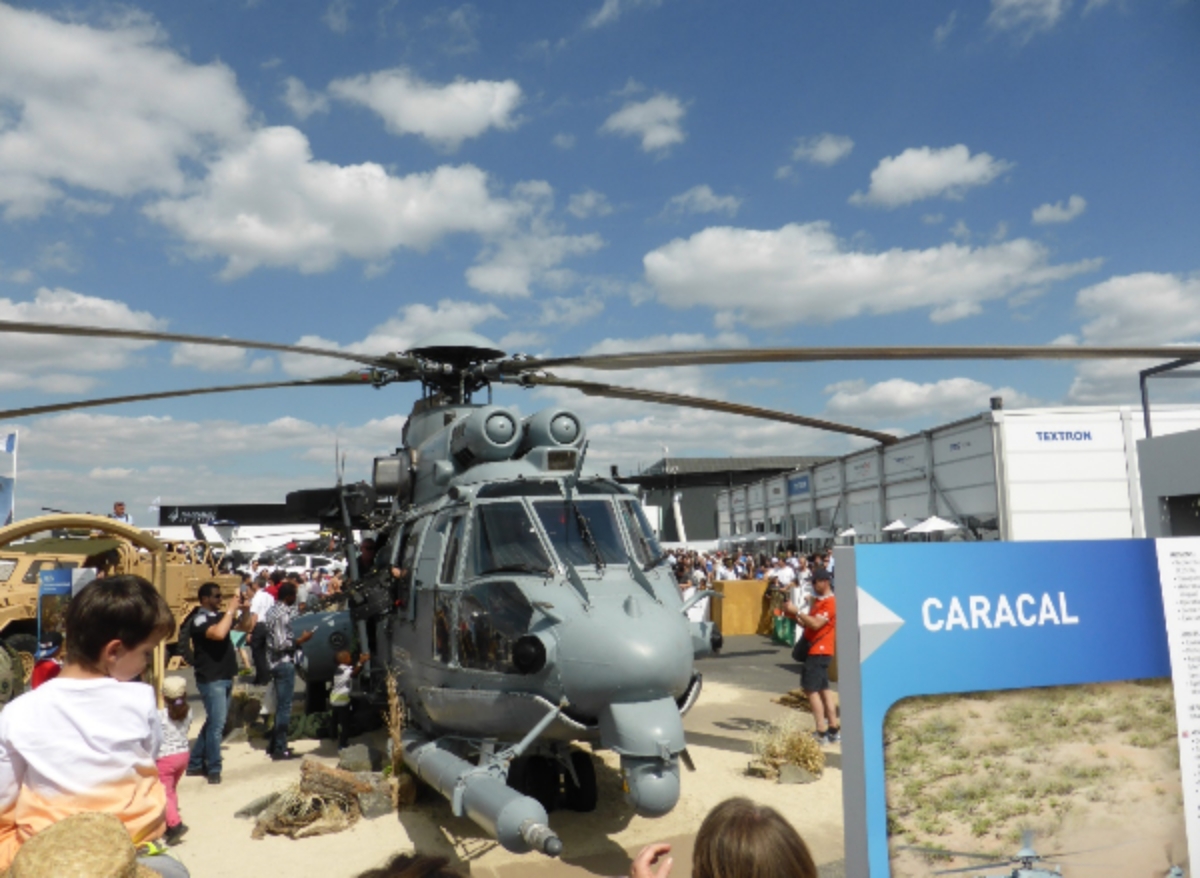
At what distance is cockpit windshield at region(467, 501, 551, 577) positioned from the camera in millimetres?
5828

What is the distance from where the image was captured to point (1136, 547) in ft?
9.52

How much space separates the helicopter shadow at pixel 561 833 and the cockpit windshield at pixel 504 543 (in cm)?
189

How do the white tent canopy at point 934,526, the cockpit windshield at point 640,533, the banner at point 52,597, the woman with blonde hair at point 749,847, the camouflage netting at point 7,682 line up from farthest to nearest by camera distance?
the white tent canopy at point 934,526 → the camouflage netting at point 7,682 → the banner at point 52,597 → the cockpit windshield at point 640,533 → the woman with blonde hair at point 749,847

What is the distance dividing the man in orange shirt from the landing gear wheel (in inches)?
119

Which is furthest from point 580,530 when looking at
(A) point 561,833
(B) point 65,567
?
(B) point 65,567

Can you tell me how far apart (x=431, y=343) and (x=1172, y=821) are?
A: 22.1 feet

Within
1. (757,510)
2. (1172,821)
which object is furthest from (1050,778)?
(757,510)

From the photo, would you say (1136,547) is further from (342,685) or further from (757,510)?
(757,510)

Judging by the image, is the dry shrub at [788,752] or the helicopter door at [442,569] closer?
the helicopter door at [442,569]

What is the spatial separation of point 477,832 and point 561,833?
2.08 feet

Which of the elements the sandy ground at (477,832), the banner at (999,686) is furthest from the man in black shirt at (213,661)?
the banner at (999,686)

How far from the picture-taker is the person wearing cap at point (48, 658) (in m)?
5.48

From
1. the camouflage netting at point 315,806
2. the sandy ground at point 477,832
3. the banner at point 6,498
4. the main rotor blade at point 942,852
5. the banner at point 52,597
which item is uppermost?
the banner at point 6,498

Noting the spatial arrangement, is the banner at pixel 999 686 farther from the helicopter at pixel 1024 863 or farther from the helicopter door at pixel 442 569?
the helicopter door at pixel 442 569
